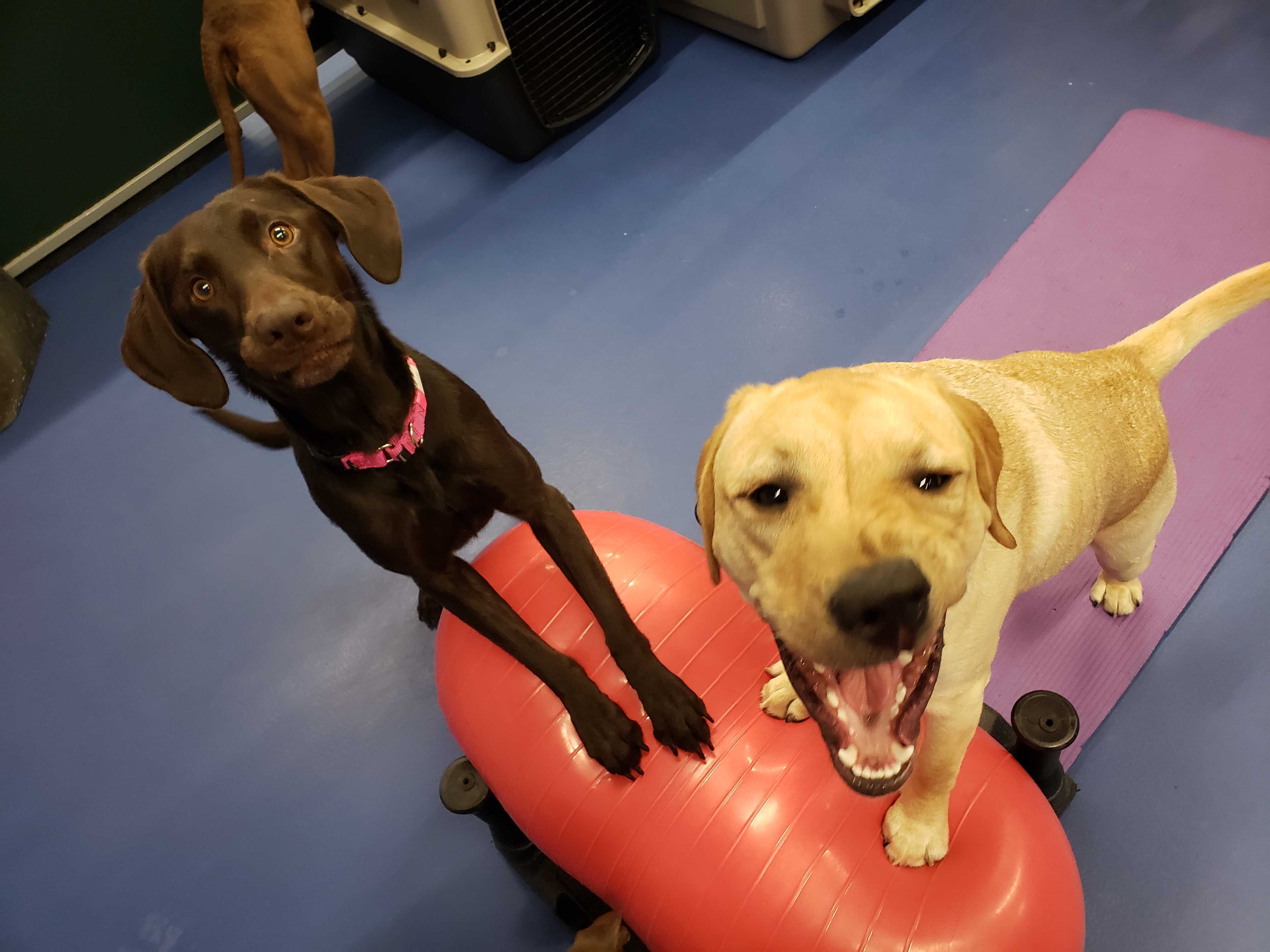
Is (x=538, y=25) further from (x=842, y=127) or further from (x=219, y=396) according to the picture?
(x=219, y=396)

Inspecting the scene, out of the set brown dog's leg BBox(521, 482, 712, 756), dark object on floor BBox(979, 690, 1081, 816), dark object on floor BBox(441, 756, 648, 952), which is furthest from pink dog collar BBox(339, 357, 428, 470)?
dark object on floor BBox(979, 690, 1081, 816)

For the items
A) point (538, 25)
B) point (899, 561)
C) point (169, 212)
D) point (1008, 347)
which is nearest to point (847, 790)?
point (899, 561)

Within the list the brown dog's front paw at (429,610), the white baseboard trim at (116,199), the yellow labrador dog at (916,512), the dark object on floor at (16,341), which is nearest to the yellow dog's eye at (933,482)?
the yellow labrador dog at (916,512)

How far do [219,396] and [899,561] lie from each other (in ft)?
4.68

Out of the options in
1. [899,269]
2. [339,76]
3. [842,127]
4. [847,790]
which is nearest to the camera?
[847,790]

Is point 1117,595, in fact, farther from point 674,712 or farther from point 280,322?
point 280,322

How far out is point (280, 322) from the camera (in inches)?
58.9

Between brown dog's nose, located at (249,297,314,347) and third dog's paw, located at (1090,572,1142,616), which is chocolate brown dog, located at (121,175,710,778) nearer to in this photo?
brown dog's nose, located at (249,297,314,347)

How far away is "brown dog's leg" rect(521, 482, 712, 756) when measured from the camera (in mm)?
1660

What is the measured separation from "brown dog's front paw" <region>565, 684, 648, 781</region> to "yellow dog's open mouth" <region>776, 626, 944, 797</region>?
0.48 meters

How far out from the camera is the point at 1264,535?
2.30 metres

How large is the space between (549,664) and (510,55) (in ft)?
9.81

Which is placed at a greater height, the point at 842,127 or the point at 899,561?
the point at 899,561

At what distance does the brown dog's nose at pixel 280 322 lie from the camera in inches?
58.8
